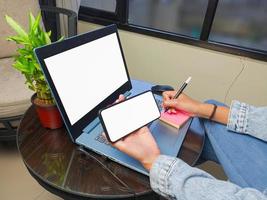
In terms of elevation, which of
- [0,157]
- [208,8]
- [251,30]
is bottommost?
[0,157]

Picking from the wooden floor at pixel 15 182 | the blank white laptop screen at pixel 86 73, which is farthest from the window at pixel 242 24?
the wooden floor at pixel 15 182

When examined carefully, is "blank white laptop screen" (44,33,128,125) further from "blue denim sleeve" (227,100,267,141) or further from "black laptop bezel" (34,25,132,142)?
"blue denim sleeve" (227,100,267,141)

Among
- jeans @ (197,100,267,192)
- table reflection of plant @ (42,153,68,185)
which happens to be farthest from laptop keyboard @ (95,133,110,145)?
jeans @ (197,100,267,192)

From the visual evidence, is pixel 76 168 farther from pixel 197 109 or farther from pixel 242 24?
pixel 242 24

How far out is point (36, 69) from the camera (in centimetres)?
67

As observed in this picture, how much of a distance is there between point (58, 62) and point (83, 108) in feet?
0.51

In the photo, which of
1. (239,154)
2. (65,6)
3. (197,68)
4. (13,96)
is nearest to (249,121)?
(239,154)

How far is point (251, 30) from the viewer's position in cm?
158

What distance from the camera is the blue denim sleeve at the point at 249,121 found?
78cm

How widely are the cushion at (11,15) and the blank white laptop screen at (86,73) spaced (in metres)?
0.92

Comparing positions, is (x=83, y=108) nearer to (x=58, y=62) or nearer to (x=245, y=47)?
(x=58, y=62)

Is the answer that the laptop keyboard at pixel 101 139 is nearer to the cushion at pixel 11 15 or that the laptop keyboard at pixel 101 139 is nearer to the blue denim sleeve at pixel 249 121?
the blue denim sleeve at pixel 249 121

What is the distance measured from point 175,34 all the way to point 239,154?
A: 3.49 ft

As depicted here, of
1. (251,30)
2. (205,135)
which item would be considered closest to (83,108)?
(205,135)
